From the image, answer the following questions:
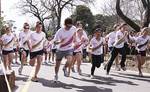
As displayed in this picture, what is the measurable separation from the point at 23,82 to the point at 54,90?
2.24m

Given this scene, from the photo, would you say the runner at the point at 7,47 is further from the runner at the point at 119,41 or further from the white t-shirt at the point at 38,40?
the runner at the point at 119,41

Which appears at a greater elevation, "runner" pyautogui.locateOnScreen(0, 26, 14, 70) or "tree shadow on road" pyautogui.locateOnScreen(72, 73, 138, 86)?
"runner" pyautogui.locateOnScreen(0, 26, 14, 70)

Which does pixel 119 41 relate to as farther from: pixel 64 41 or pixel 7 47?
pixel 7 47

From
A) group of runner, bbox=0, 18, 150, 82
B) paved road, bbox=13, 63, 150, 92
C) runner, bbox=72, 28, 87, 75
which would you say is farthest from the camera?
runner, bbox=72, 28, 87, 75

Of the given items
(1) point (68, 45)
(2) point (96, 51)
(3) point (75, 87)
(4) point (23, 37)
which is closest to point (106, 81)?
(2) point (96, 51)

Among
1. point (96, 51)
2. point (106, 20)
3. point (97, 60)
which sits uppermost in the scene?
point (106, 20)

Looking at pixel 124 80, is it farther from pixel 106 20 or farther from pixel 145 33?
pixel 106 20

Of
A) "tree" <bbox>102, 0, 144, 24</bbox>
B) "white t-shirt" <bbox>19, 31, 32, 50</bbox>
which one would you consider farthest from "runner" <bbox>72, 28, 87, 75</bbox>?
"tree" <bbox>102, 0, 144, 24</bbox>

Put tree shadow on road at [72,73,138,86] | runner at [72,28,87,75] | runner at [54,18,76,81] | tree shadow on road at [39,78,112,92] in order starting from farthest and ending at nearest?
runner at [72,28,87,75], tree shadow on road at [72,73,138,86], runner at [54,18,76,81], tree shadow on road at [39,78,112,92]

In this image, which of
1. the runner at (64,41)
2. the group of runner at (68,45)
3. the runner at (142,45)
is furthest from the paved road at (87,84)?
the runner at (64,41)

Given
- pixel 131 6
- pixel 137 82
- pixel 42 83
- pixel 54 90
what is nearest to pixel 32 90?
pixel 54 90

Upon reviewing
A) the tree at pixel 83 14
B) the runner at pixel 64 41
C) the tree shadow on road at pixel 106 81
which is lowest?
the tree shadow on road at pixel 106 81

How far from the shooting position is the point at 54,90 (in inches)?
→ 535

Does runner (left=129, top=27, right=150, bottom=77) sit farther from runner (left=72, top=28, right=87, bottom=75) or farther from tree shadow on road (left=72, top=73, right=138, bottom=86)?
runner (left=72, top=28, right=87, bottom=75)
